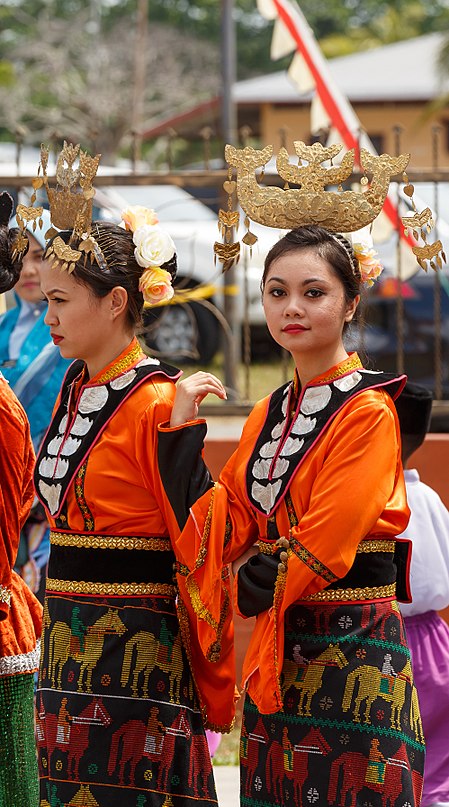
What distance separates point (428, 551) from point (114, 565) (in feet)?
3.65

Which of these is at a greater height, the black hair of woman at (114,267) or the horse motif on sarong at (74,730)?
the black hair of woman at (114,267)

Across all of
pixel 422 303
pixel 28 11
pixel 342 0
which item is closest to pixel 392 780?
pixel 422 303

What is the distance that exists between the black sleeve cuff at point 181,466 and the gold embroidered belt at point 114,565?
0.49 feet

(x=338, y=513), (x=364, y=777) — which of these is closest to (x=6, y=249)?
(x=338, y=513)

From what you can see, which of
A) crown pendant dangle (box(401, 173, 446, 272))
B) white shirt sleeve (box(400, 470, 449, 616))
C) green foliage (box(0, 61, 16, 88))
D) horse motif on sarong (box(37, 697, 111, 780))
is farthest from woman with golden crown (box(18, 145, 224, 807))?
green foliage (box(0, 61, 16, 88))

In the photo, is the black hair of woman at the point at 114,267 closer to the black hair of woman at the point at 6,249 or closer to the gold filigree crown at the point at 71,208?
the gold filigree crown at the point at 71,208

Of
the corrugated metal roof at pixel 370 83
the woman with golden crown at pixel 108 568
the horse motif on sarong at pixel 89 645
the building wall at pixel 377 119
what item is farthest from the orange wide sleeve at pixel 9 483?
the building wall at pixel 377 119

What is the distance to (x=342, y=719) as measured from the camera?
9.41 feet

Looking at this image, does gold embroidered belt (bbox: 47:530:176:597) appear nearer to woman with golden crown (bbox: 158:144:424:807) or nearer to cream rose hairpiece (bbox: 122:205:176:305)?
woman with golden crown (bbox: 158:144:424:807)

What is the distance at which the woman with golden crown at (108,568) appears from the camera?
3.06 m

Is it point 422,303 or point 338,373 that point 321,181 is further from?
point 422,303

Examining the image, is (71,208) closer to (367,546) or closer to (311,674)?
(367,546)

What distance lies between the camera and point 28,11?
33.2 m

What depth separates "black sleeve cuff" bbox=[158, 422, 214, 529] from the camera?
2.99 metres
